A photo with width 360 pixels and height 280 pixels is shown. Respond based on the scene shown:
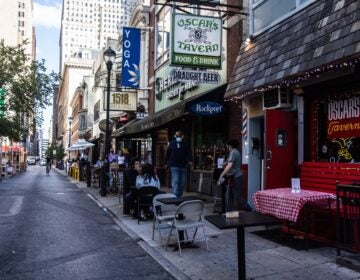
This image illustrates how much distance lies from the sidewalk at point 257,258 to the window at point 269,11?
15.8 ft

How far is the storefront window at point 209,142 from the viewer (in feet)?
48.4

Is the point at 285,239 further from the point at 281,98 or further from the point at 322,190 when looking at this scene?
the point at 281,98

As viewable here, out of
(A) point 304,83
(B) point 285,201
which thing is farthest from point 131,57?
(B) point 285,201

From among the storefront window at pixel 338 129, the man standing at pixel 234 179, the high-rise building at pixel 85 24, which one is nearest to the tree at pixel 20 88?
the man standing at pixel 234 179

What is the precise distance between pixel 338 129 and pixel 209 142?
717 centimetres

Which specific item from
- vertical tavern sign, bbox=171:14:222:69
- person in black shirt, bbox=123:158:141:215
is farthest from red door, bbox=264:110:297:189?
person in black shirt, bbox=123:158:141:215

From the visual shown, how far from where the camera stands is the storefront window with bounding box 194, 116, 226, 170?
48.4 ft

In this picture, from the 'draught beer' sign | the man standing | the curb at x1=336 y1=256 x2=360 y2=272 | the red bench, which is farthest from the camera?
the man standing

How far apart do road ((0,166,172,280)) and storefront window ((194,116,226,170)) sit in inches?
169

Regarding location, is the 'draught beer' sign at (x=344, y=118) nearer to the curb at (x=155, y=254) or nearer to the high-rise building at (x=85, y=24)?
the curb at (x=155, y=254)

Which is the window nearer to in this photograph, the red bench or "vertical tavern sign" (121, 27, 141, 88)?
the red bench

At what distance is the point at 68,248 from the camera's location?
7934 mm

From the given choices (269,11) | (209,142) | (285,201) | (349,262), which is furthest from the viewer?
(209,142)

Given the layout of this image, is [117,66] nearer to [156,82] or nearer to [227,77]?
[156,82]
